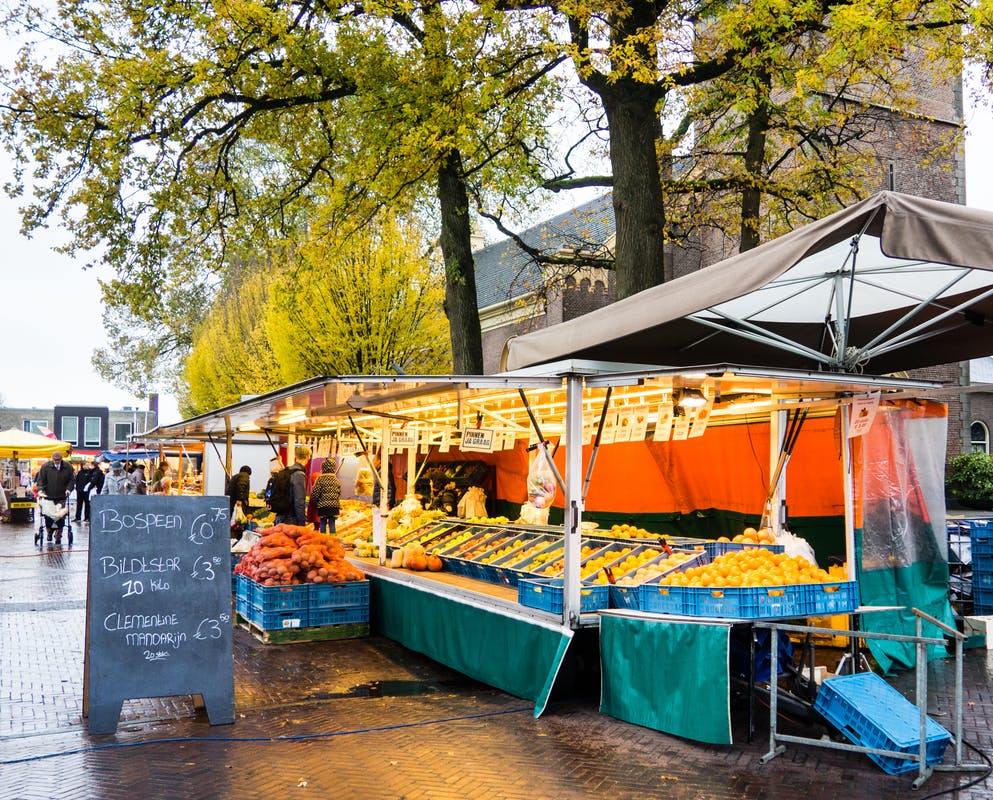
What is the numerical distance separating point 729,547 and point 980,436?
2344cm

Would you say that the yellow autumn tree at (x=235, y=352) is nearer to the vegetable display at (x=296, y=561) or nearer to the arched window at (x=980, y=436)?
the vegetable display at (x=296, y=561)

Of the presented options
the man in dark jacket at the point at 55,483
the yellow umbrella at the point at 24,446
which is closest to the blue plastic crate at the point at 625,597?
the man in dark jacket at the point at 55,483

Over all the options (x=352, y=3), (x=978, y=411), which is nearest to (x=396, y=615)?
(x=352, y=3)

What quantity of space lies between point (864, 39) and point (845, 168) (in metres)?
5.70

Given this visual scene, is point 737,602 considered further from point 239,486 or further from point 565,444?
point 239,486

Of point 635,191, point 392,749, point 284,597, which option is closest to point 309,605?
point 284,597

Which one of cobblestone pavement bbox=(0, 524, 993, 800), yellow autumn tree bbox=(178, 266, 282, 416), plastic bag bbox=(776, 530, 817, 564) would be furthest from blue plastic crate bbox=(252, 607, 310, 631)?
yellow autumn tree bbox=(178, 266, 282, 416)

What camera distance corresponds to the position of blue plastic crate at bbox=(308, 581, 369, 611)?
9530 millimetres

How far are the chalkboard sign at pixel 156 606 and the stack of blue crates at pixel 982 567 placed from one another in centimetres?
777

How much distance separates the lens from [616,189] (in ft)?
38.7

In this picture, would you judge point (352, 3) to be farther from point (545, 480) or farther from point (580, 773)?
point (580, 773)

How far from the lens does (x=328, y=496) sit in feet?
44.6

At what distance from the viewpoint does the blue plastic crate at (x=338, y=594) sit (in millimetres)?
9530

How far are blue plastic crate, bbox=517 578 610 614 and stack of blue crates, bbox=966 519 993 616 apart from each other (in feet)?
17.1
